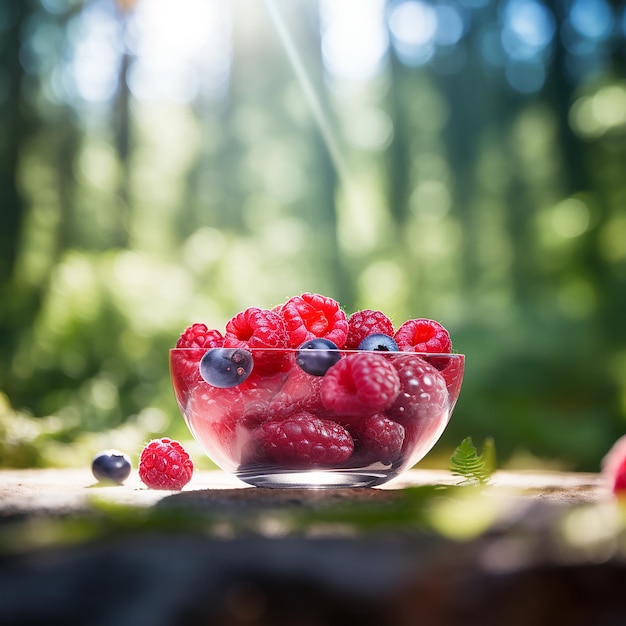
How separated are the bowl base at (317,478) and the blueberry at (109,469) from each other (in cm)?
33

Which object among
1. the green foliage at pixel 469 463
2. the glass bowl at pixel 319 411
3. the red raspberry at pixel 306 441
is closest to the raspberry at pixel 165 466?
the glass bowl at pixel 319 411

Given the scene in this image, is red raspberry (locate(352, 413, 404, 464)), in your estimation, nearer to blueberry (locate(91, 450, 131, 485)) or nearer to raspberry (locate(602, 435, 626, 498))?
raspberry (locate(602, 435, 626, 498))

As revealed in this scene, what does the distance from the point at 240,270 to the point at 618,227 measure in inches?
110

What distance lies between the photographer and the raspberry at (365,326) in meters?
1.36

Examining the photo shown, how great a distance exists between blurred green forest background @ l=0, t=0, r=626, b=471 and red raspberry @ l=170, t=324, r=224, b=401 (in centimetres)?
275

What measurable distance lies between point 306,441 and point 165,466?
36 centimetres

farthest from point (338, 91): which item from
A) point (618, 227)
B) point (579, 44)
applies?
point (618, 227)

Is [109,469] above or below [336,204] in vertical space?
below

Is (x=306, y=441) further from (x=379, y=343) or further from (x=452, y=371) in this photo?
(x=452, y=371)

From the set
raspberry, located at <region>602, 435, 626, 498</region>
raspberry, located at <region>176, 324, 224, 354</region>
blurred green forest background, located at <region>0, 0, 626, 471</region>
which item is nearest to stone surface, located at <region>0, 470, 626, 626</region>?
raspberry, located at <region>602, 435, 626, 498</region>

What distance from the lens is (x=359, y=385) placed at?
115 cm

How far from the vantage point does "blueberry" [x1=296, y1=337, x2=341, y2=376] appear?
1187 mm

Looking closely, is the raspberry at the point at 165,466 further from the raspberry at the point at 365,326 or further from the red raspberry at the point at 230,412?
the raspberry at the point at 365,326

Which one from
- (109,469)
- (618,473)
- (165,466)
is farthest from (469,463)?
(109,469)
